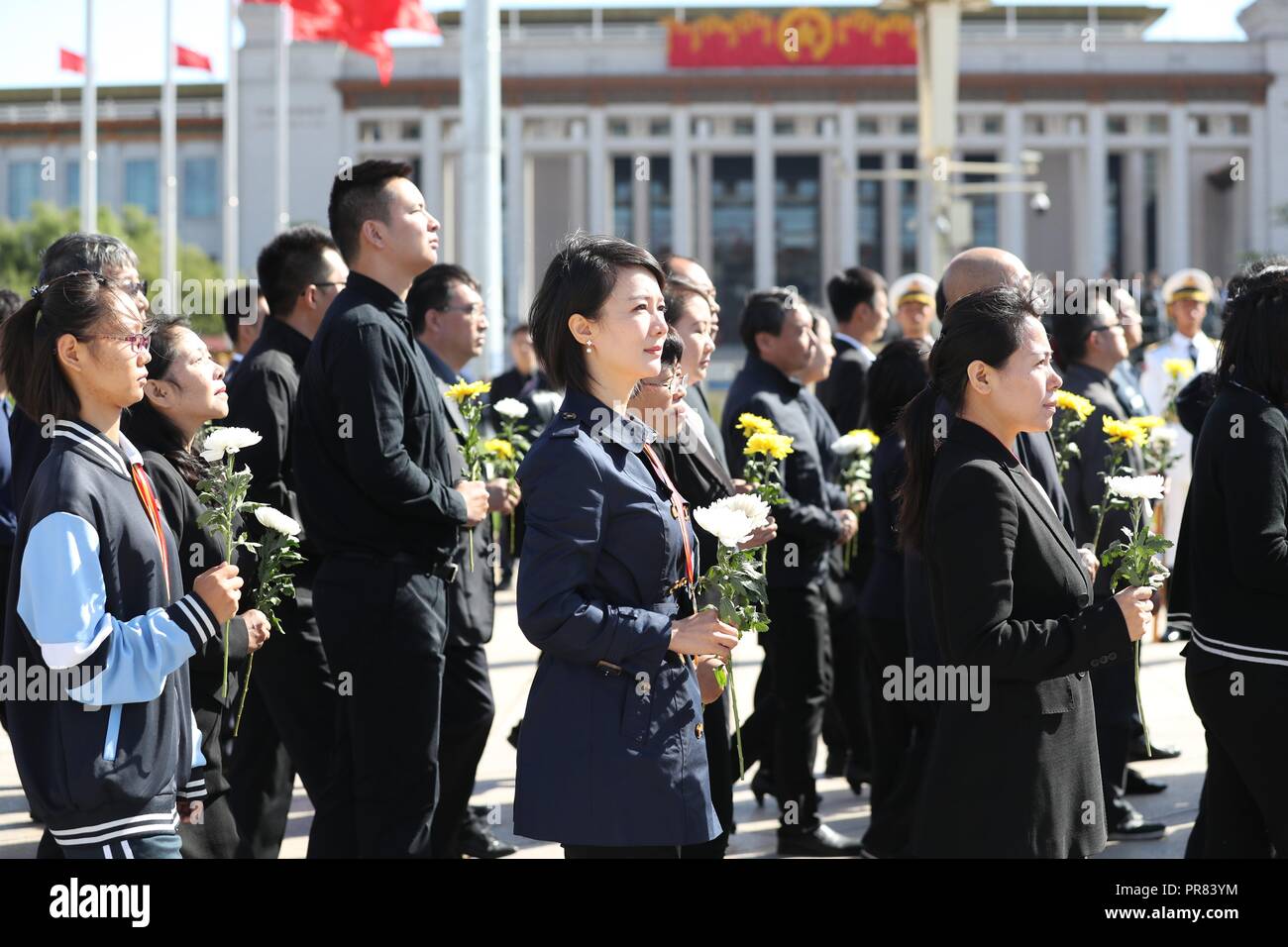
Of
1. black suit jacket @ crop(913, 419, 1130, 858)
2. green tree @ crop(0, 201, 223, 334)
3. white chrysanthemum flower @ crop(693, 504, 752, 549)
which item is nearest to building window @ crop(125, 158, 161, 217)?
green tree @ crop(0, 201, 223, 334)

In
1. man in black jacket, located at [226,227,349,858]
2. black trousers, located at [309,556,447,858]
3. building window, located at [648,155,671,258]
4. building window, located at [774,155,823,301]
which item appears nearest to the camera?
black trousers, located at [309,556,447,858]

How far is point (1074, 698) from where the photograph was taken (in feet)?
11.3

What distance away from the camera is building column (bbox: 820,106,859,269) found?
6619 cm

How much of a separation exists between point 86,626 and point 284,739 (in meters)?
1.85

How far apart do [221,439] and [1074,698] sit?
2104 mm

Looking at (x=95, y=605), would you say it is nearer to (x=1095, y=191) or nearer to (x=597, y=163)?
(x=597, y=163)

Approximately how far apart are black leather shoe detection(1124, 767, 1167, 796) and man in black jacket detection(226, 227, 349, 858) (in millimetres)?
3535

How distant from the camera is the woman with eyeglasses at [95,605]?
306 cm

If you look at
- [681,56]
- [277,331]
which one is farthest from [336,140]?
[277,331]

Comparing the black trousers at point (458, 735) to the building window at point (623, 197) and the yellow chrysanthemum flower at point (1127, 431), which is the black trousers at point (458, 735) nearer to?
the yellow chrysanthemum flower at point (1127, 431)

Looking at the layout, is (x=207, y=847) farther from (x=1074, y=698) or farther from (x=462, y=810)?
(x=1074, y=698)

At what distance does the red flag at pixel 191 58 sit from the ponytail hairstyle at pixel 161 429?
23521mm

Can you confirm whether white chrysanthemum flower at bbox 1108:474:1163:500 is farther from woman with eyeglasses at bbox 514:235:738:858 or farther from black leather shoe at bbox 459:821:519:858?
black leather shoe at bbox 459:821:519:858

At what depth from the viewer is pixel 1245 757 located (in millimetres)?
3863
